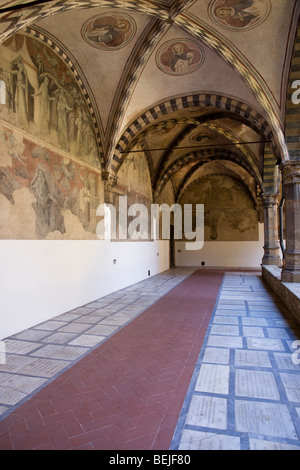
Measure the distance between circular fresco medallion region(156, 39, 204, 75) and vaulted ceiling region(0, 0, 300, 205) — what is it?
2 cm

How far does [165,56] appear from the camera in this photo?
25.5 ft

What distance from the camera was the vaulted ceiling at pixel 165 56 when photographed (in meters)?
5.73

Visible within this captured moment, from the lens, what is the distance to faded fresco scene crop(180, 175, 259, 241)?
762 inches

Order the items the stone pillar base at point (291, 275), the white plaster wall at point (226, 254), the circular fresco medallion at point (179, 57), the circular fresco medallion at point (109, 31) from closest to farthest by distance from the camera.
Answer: the circular fresco medallion at point (109, 31), the circular fresco medallion at point (179, 57), the stone pillar base at point (291, 275), the white plaster wall at point (226, 254)

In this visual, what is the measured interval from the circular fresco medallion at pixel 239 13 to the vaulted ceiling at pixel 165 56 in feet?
0.06

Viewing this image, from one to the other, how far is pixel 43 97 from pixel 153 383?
592 cm

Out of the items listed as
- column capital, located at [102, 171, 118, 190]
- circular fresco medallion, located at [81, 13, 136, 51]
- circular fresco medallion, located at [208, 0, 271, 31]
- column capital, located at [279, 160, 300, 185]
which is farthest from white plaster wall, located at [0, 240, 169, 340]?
circular fresco medallion, located at [208, 0, 271, 31]

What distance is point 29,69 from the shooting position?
611 centimetres

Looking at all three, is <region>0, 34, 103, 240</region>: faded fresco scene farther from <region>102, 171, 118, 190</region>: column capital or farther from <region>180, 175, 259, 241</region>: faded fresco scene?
<region>180, 175, 259, 241</region>: faded fresco scene

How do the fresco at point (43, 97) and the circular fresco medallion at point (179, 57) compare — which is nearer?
the fresco at point (43, 97)

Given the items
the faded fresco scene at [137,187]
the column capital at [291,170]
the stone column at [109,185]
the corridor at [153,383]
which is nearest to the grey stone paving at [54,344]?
the corridor at [153,383]

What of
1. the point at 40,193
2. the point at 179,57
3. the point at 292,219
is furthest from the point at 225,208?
the point at 40,193

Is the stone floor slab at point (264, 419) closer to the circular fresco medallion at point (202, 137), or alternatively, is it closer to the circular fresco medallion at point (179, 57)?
the circular fresco medallion at point (179, 57)

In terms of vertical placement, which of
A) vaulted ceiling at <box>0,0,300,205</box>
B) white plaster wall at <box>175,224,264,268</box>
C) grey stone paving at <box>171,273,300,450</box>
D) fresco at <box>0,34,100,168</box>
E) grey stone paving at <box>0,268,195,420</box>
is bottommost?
grey stone paving at <box>0,268,195,420</box>
